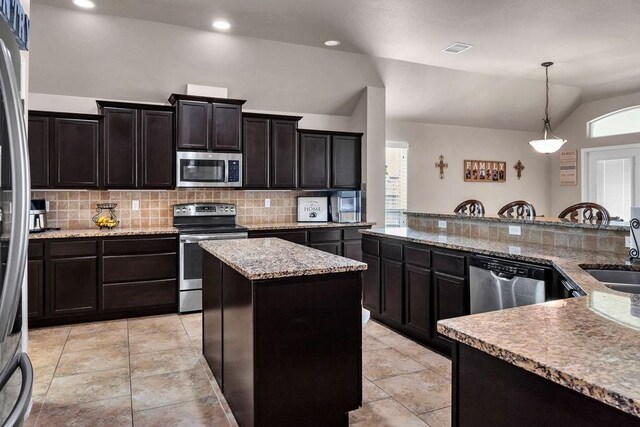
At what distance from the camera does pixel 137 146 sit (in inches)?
184

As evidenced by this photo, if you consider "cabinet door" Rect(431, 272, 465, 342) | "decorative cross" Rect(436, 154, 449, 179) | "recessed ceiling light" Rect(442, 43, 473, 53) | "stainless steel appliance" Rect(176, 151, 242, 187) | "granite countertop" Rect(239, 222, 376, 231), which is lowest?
"cabinet door" Rect(431, 272, 465, 342)

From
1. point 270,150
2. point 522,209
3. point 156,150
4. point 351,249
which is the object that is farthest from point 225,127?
point 522,209

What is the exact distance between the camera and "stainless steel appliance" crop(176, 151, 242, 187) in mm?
4840

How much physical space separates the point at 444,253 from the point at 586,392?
2.51 meters

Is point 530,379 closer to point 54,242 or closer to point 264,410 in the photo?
point 264,410

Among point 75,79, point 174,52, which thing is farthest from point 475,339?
point 75,79

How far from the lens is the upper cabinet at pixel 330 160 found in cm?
569

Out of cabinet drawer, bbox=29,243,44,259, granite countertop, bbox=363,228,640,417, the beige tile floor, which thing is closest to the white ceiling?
cabinet drawer, bbox=29,243,44,259

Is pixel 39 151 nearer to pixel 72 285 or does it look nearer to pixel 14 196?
pixel 72 285

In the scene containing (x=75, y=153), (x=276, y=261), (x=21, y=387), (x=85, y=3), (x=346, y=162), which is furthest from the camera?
(x=346, y=162)

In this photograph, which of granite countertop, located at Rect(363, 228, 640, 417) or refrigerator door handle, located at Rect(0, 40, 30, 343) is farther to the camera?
refrigerator door handle, located at Rect(0, 40, 30, 343)

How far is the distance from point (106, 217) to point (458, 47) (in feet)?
14.7

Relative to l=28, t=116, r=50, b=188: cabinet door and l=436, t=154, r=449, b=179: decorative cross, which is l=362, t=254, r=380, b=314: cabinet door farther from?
l=436, t=154, r=449, b=179: decorative cross

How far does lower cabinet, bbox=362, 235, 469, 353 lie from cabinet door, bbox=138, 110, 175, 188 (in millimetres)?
2361
